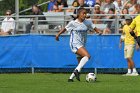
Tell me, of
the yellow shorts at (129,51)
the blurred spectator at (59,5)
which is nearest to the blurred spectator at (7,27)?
the blurred spectator at (59,5)

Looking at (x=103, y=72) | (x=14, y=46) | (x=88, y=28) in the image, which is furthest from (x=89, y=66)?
(x=88, y=28)

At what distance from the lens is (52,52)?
78.4ft

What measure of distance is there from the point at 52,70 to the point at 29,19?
2445 millimetres

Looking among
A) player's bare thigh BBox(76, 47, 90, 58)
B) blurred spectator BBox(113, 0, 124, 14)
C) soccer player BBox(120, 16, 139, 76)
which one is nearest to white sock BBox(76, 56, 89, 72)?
player's bare thigh BBox(76, 47, 90, 58)

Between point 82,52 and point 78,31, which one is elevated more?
point 78,31

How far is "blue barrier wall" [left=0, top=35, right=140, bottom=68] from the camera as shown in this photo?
2353 centimetres

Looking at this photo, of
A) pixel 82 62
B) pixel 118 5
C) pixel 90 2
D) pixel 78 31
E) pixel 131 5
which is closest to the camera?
pixel 82 62

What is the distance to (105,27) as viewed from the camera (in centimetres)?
2403

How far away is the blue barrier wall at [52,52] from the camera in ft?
77.2

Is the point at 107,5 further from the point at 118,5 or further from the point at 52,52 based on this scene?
the point at 52,52

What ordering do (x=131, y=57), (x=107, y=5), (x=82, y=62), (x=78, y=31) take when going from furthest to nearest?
(x=107, y=5) < (x=131, y=57) < (x=78, y=31) < (x=82, y=62)

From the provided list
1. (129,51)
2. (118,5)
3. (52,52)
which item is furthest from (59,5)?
(129,51)

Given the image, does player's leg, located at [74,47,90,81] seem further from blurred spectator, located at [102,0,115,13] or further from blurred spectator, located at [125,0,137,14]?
blurred spectator, located at [102,0,115,13]

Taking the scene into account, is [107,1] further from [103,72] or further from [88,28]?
[88,28]
